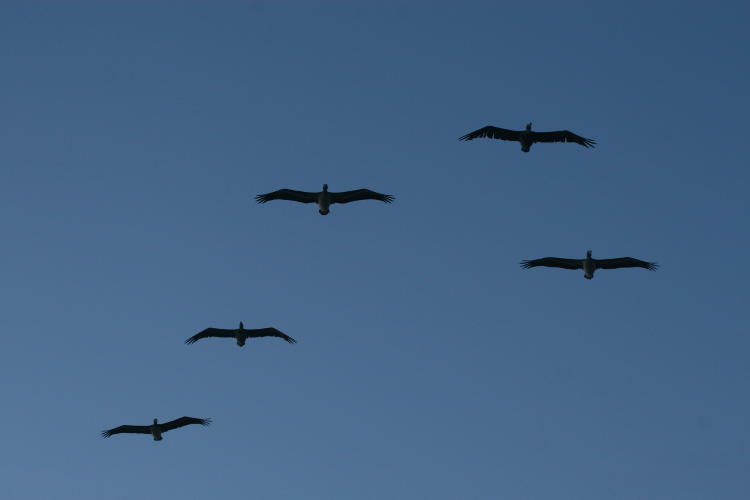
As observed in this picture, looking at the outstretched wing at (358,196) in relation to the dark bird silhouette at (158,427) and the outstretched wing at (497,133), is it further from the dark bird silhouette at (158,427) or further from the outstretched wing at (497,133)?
the dark bird silhouette at (158,427)

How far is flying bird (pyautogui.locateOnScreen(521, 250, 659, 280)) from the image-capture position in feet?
201

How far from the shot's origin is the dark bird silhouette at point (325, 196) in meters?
60.5

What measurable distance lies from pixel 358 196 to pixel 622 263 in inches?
541

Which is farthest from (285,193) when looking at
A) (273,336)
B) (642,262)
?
(642,262)

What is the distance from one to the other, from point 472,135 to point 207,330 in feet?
61.3

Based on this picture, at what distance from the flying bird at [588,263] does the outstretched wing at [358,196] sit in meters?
8.18

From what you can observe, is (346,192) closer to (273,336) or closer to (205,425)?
(273,336)

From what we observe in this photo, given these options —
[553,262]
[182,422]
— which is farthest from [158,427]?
[553,262]

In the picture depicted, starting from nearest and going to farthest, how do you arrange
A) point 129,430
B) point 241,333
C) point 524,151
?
point 524,151 < point 241,333 < point 129,430

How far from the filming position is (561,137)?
199 ft

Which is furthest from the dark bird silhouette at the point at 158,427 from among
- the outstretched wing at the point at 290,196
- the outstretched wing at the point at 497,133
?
the outstretched wing at the point at 497,133

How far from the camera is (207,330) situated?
6725 centimetres

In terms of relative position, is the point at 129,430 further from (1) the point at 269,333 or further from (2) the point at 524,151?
(2) the point at 524,151

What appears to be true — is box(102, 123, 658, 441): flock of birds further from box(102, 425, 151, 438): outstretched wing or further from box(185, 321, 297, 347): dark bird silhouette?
box(102, 425, 151, 438): outstretched wing
